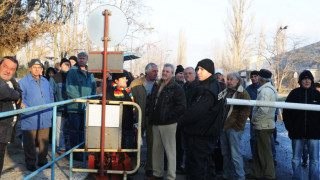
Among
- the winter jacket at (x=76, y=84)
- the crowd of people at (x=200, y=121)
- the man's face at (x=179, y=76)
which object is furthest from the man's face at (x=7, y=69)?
the man's face at (x=179, y=76)

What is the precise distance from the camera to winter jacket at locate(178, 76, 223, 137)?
13.0 feet

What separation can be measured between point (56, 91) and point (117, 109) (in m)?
2.91

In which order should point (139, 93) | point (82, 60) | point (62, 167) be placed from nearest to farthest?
point (139, 93), point (62, 167), point (82, 60)

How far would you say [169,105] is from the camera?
4.79 m

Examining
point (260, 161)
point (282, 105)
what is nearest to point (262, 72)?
point (282, 105)

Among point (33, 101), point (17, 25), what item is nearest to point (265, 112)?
point (33, 101)

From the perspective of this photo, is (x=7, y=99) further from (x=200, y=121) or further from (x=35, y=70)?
(x=200, y=121)

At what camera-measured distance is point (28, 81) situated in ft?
16.7

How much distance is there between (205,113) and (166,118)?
3.01ft

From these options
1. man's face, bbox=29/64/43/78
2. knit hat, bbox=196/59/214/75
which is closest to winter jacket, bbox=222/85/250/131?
knit hat, bbox=196/59/214/75

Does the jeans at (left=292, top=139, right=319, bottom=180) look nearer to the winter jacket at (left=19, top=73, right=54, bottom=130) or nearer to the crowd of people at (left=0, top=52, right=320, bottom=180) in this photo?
the crowd of people at (left=0, top=52, right=320, bottom=180)

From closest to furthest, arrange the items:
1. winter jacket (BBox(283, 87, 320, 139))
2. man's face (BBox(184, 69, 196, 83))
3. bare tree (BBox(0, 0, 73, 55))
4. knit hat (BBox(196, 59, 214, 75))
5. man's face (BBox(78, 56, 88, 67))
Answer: knit hat (BBox(196, 59, 214, 75))
winter jacket (BBox(283, 87, 320, 139))
man's face (BBox(78, 56, 88, 67))
man's face (BBox(184, 69, 196, 83))
bare tree (BBox(0, 0, 73, 55))

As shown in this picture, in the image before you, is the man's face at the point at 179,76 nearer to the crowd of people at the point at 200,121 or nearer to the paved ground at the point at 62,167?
the crowd of people at the point at 200,121

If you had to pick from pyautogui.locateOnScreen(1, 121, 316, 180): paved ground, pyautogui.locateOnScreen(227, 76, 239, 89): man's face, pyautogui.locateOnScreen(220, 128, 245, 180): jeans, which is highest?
pyautogui.locateOnScreen(227, 76, 239, 89): man's face
